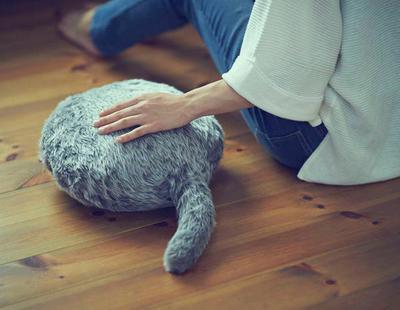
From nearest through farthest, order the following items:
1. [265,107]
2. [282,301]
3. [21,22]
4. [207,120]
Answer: [282,301] → [265,107] → [207,120] → [21,22]

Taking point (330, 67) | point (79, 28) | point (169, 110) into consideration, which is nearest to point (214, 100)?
point (169, 110)

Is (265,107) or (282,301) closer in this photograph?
(282,301)

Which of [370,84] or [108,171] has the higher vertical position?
[370,84]

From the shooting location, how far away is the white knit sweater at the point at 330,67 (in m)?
1.10

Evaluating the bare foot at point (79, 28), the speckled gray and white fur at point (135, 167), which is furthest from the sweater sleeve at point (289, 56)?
the bare foot at point (79, 28)

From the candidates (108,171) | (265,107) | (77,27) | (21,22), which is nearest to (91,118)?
(108,171)

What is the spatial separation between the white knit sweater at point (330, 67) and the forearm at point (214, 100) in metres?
0.03

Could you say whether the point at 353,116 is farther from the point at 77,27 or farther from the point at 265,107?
the point at 77,27

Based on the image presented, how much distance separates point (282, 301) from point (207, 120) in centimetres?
38

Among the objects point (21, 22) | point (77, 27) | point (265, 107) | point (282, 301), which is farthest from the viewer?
point (21, 22)

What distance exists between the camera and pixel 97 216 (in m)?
1.24

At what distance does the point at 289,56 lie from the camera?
3.64 ft

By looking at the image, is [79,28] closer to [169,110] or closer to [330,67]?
[169,110]

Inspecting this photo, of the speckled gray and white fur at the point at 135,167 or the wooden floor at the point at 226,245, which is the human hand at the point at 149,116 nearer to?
the speckled gray and white fur at the point at 135,167
